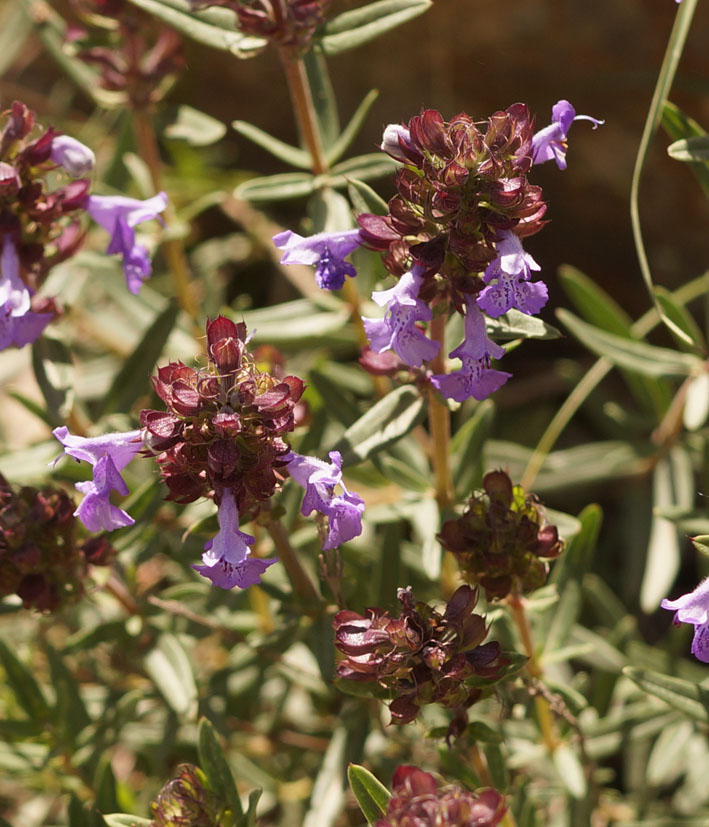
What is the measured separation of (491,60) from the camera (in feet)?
13.3

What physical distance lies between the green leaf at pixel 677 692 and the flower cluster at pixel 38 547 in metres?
1.35

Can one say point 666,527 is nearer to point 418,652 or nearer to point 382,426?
point 382,426

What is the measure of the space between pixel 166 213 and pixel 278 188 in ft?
2.43

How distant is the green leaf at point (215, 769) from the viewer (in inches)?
83.5

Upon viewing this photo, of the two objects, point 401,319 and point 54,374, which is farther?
point 54,374

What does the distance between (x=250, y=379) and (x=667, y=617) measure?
8.20 feet

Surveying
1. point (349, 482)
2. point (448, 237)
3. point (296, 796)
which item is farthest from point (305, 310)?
point (296, 796)

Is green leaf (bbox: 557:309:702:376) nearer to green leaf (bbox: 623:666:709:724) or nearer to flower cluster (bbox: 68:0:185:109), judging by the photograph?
green leaf (bbox: 623:666:709:724)

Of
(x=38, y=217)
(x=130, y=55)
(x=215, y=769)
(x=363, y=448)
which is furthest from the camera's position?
(x=130, y=55)

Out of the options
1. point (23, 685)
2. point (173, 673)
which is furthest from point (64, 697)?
point (173, 673)

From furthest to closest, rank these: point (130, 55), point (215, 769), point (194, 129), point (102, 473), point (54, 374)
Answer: point (194, 129), point (130, 55), point (54, 374), point (215, 769), point (102, 473)

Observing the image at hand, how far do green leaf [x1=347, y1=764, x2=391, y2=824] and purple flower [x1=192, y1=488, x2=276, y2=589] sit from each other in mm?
447

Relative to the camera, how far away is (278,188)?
2785 mm

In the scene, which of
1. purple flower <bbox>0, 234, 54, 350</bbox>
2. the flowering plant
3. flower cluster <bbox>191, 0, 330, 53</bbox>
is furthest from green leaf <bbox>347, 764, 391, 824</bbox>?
flower cluster <bbox>191, 0, 330, 53</bbox>
